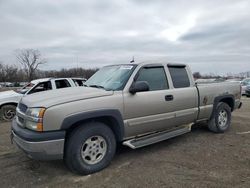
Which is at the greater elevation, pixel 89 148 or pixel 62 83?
pixel 62 83

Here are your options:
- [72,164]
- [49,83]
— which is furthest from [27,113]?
[49,83]

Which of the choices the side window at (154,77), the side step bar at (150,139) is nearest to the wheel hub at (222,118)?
the side step bar at (150,139)

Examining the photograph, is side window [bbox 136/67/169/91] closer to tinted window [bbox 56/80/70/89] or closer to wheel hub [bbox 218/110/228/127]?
wheel hub [bbox 218/110/228/127]

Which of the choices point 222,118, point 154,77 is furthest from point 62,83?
point 222,118

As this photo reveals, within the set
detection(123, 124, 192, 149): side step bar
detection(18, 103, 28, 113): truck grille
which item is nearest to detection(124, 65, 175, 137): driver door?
detection(123, 124, 192, 149): side step bar

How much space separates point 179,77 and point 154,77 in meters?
0.78

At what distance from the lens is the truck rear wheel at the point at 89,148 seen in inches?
146

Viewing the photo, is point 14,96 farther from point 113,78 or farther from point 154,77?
point 154,77

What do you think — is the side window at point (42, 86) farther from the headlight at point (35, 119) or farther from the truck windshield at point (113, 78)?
the headlight at point (35, 119)

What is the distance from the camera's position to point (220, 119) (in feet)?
21.0

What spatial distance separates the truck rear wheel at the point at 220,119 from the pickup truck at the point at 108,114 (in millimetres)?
536

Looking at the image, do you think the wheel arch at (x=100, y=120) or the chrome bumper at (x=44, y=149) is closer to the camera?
the chrome bumper at (x=44, y=149)

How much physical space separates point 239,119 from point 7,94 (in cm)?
818

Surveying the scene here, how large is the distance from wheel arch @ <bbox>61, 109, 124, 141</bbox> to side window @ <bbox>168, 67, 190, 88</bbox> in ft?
5.51
